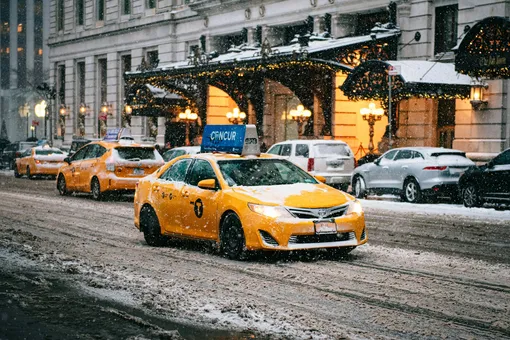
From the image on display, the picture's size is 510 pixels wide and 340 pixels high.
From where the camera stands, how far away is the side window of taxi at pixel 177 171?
12598 mm

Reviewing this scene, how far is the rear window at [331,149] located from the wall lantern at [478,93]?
5.28 m

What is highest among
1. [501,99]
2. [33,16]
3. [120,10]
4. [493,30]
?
[33,16]

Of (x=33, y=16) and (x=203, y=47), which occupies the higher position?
(x=33, y=16)

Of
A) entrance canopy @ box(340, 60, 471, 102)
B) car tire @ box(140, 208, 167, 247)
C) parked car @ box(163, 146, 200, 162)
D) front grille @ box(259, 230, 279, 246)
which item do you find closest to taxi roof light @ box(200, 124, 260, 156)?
car tire @ box(140, 208, 167, 247)

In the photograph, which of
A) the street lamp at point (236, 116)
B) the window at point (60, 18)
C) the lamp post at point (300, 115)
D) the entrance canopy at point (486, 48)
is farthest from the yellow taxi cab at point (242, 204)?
the window at point (60, 18)

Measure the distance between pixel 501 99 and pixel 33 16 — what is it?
330 feet

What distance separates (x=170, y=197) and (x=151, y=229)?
2.29ft

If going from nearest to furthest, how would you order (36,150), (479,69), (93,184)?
(93,184) < (479,69) < (36,150)

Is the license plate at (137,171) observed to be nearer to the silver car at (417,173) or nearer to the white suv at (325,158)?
the white suv at (325,158)

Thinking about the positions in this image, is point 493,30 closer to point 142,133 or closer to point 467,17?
point 467,17

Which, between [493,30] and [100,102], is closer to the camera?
[493,30]

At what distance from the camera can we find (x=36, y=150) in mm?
37375

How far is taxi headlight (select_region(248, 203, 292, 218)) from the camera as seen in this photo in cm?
1048

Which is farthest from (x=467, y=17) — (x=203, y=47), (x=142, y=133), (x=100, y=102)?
(x=100, y=102)
